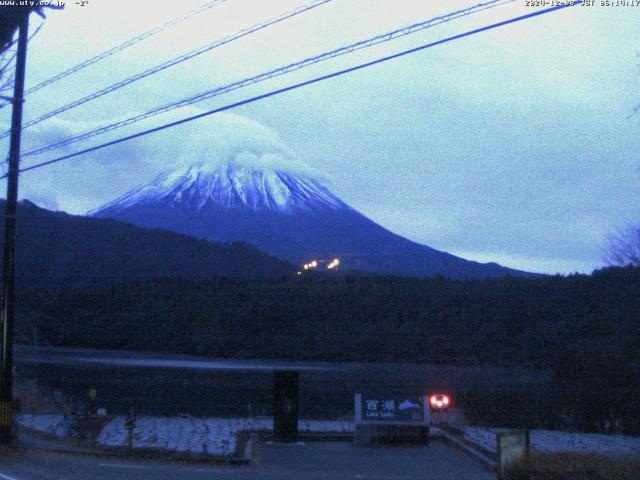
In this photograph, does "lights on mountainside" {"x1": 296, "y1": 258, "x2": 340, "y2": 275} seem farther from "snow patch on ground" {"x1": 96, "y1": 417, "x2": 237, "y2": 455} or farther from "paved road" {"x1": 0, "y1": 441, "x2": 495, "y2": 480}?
"paved road" {"x1": 0, "y1": 441, "x2": 495, "y2": 480}

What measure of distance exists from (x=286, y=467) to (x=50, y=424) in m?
8.88

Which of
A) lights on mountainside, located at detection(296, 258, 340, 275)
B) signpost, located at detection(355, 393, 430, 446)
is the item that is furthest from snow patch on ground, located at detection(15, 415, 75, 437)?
lights on mountainside, located at detection(296, 258, 340, 275)

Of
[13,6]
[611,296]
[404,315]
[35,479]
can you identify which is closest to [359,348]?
[404,315]

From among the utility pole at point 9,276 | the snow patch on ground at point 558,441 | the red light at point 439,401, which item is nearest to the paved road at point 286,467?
the utility pole at point 9,276

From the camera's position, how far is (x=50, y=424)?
75.2 feet

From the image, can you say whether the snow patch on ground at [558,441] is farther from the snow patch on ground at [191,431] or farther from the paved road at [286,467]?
the snow patch on ground at [191,431]

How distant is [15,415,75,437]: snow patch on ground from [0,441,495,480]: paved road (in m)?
3.59

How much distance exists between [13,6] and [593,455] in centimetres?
1655

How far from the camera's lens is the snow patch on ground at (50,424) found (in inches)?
840

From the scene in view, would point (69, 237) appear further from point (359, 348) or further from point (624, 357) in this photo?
point (624, 357)

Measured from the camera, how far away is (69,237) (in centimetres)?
5919

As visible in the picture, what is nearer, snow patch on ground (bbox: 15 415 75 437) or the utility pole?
the utility pole

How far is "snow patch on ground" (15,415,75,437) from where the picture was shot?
70.0 ft

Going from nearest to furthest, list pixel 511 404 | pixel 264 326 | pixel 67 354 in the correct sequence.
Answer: pixel 511 404 < pixel 67 354 < pixel 264 326
